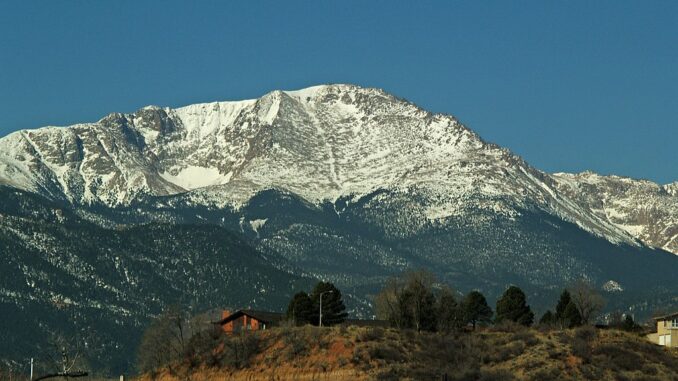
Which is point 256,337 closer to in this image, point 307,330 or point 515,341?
point 307,330

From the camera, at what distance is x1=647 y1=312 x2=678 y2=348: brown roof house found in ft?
614

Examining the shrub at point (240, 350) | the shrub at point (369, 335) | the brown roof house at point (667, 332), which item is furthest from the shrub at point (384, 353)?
the brown roof house at point (667, 332)

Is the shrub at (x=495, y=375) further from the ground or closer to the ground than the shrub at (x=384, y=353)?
closer to the ground

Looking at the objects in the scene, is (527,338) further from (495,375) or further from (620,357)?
(495,375)

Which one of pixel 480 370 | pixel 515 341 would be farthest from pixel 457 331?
pixel 480 370

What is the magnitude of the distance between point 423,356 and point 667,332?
31980 mm

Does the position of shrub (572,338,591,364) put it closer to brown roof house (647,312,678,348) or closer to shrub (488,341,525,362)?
shrub (488,341,525,362)

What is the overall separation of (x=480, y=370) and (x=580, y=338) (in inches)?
627

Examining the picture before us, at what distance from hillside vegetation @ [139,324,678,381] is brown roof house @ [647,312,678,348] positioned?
4206 millimetres

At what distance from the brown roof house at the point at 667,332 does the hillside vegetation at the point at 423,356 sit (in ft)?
13.8

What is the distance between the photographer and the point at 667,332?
188750 millimetres

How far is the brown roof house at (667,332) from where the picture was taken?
187125mm

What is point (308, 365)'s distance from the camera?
553 ft

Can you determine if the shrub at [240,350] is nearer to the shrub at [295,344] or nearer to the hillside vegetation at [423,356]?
the hillside vegetation at [423,356]
